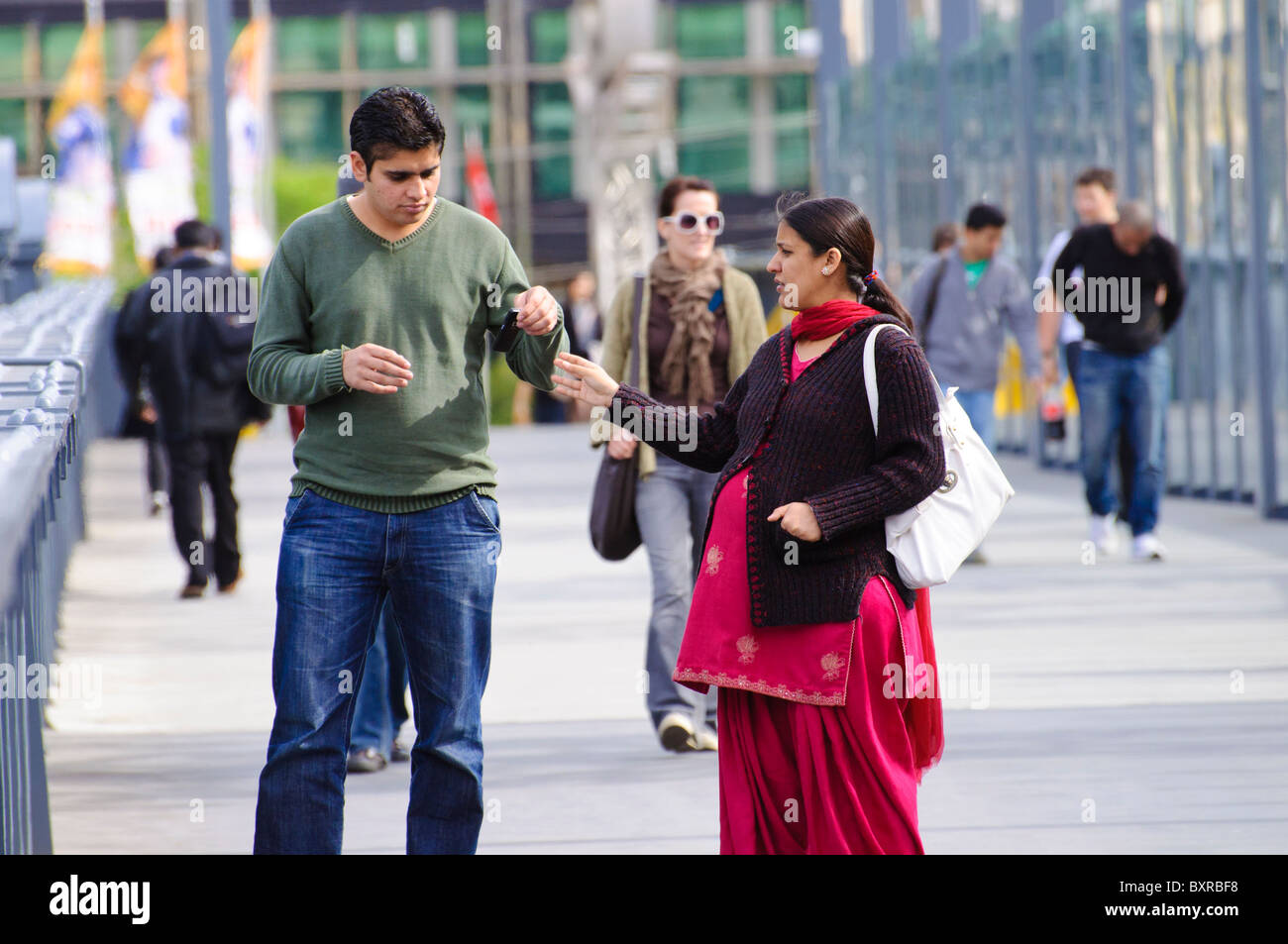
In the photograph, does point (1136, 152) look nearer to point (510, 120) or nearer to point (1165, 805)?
point (1165, 805)

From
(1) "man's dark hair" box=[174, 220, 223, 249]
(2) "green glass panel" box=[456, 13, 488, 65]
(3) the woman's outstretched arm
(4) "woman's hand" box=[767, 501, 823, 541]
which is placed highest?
(2) "green glass panel" box=[456, 13, 488, 65]

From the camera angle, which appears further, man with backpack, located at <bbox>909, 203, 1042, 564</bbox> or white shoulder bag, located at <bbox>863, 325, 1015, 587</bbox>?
man with backpack, located at <bbox>909, 203, 1042, 564</bbox>

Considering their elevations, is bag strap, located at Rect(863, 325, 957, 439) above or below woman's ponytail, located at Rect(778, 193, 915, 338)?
below

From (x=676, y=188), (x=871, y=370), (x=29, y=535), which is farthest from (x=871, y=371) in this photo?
(x=676, y=188)

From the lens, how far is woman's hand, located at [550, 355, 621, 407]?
499 centimetres

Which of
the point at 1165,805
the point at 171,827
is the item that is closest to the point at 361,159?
the point at 171,827

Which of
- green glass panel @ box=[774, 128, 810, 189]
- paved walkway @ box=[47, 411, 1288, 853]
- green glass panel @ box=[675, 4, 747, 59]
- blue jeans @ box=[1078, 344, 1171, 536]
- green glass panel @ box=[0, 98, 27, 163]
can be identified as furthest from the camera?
green glass panel @ box=[0, 98, 27, 163]

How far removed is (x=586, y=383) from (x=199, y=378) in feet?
23.6

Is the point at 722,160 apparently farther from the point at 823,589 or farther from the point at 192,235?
the point at 823,589

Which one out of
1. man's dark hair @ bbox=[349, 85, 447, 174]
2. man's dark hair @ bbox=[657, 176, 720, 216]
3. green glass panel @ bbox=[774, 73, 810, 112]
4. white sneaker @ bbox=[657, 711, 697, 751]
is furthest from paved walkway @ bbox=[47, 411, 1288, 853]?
green glass panel @ bbox=[774, 73, 810, 112]

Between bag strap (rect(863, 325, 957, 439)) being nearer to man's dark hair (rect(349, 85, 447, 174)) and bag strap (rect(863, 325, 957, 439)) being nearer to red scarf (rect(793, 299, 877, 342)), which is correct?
red scarf (rect(793, 299, 877, 342))
